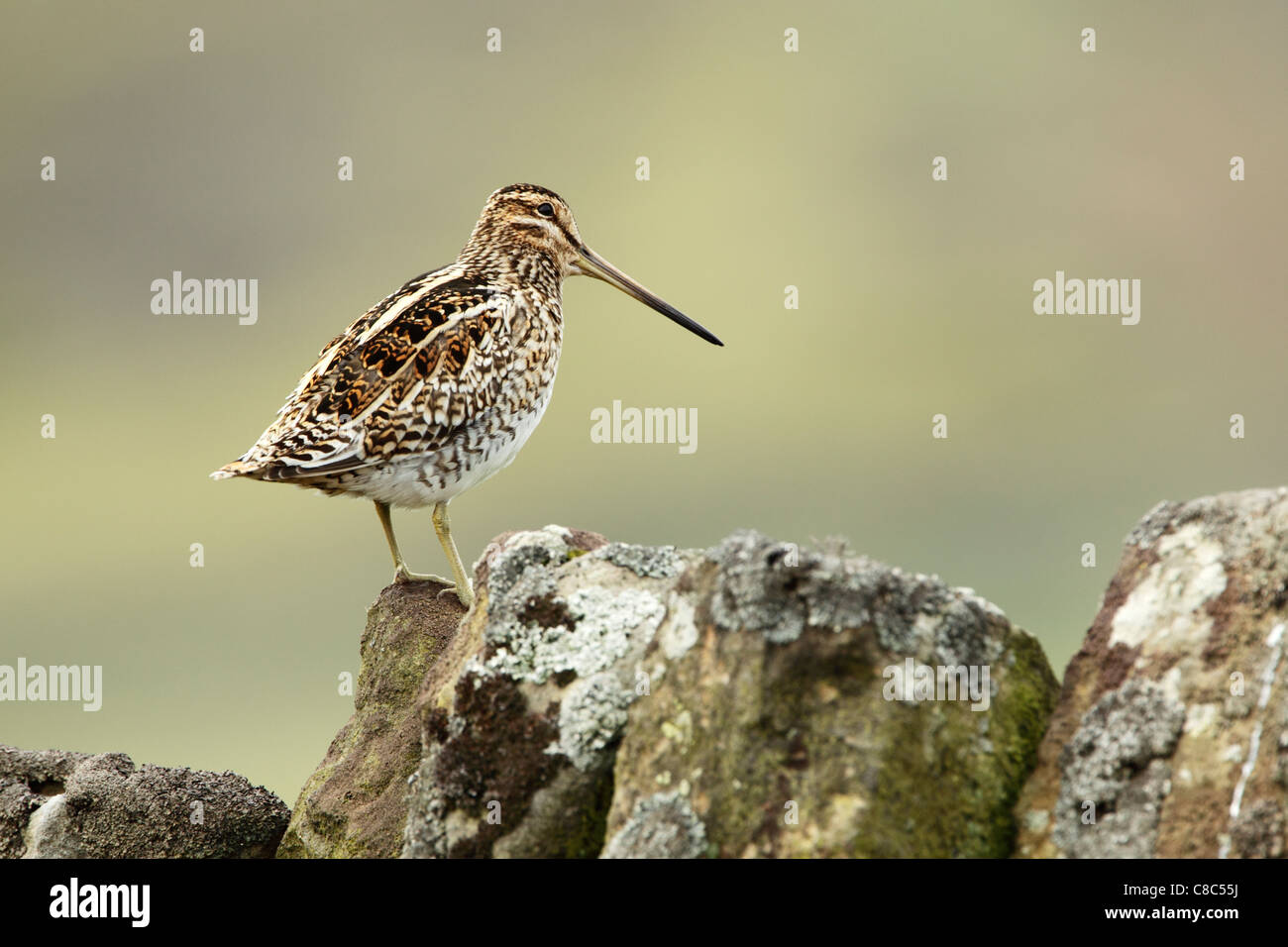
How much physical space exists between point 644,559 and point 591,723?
1.31 m

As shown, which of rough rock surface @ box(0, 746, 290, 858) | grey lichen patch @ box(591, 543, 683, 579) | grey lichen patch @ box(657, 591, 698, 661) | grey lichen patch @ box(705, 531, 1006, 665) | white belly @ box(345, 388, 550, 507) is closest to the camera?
grey lichen patch @ box(705, 531, 1006, 665)

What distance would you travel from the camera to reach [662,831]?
21.0 ft

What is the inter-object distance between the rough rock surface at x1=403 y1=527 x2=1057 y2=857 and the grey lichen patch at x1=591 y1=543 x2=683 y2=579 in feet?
1.72

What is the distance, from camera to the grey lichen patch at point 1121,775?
20.2 feet

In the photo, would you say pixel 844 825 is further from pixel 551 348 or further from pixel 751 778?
pixel 551 348

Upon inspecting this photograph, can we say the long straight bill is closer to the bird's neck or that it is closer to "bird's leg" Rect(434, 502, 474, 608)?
the bird's neck

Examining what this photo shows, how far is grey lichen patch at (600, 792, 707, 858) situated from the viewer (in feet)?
20.8

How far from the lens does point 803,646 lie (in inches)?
254

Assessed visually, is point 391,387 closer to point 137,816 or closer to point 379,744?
point 379,744

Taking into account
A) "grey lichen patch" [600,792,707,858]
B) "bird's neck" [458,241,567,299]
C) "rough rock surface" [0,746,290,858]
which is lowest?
"rough rock surface" [0,746,290,858]

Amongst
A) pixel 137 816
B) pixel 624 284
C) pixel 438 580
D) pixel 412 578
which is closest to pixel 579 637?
pixel 438 580

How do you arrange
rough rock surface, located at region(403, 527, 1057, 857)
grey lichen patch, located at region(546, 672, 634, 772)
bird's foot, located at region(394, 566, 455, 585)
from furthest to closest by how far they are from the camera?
1. bird's foot, located at region(394, 566, 455, 585)
2. grey lichen patch, located at region(546, 672, 634, 772)
3. rough rock surface, located at region(403, 527, 1057, 857)

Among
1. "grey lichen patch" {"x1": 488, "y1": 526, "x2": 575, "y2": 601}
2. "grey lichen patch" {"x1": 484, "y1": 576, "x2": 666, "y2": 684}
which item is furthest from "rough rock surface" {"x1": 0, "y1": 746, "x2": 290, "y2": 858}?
"grey lichen patch" {"x1": 484, "y1": 576, "x2": 666, "y2": 684}
